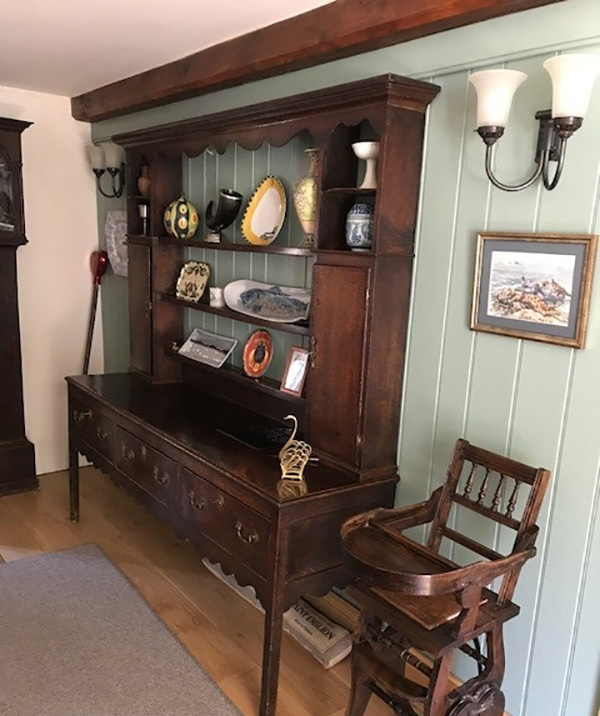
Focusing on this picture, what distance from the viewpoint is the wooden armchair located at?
5.19ft

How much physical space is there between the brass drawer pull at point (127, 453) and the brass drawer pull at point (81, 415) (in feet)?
1.23

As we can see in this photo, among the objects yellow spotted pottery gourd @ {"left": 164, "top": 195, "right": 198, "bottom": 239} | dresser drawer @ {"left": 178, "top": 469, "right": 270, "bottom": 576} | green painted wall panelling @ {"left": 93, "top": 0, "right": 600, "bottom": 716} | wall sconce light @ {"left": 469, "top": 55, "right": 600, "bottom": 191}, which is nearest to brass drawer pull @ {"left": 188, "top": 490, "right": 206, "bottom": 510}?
dresser drawer @ {"left": 178, "top": 469, "right": 270, "bottom": 576}

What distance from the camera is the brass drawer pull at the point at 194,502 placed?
223cm

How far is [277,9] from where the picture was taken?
2.12m

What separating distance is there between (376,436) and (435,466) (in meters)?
0.22

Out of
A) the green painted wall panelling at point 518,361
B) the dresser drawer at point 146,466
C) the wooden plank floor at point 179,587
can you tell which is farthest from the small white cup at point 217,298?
the wooden plank floor at point 179,587

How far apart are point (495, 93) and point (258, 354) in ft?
4.66

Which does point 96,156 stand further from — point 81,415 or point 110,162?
point 81,415

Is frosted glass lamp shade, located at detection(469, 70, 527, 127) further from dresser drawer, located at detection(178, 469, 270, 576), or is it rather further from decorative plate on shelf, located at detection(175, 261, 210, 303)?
decorative plate on shelf, located at detection(175, 261, 210, 303)

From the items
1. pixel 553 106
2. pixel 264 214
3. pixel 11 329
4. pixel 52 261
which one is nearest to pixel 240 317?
pixel 264 214

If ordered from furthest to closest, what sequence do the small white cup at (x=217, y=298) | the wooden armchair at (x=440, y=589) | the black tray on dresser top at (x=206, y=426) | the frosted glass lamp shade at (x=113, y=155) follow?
the frosted glass lamp shade at (x=113, y=155)
the small white cup at (x=217, y=298)
the black tray on dresser top at (x=206, y=426)
the wooden armchair at (x=440, y=589)

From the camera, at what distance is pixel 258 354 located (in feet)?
8.81

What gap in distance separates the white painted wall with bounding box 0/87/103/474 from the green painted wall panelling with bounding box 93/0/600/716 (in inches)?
79.8

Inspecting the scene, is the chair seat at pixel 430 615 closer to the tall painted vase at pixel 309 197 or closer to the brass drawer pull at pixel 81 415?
the tall painted vase at pixel 309 197
